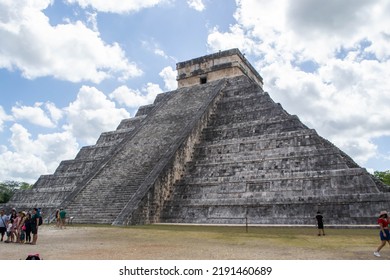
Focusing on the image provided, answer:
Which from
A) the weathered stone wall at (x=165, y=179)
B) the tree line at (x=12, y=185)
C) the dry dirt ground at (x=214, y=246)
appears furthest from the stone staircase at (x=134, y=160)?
the tree line at (x=12, y=185)

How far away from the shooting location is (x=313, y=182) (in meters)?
12.5

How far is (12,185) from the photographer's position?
51594 mm

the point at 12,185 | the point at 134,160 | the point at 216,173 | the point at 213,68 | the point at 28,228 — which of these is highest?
the point at 213,68

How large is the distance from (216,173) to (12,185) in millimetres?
46240

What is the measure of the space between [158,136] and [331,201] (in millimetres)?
9702

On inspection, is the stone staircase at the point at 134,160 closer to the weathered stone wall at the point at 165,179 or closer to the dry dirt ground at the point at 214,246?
the weathered stone wall at the point at 165,179

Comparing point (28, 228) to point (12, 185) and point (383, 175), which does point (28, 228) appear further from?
point (12, 185)

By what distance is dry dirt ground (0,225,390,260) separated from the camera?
6383 millimetres

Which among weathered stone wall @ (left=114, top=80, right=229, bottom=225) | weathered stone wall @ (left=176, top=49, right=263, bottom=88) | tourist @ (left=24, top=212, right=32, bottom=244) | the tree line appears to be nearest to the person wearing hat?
tourist @ (left=24, top=212, right=32, bottom=244)

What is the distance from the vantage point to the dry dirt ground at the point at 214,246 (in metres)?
6.38

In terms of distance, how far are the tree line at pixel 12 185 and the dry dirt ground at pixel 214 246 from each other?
32283 mm

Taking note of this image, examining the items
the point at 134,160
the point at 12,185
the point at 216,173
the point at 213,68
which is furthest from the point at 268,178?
the point at 12,185

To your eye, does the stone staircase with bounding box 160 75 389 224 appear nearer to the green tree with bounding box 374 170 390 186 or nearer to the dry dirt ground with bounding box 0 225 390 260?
the dry dirt ground with bounding box 0 225 390 260

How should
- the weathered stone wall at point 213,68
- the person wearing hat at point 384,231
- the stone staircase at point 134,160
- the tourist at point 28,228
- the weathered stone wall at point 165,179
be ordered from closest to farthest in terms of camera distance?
the person wearing hat at point 384,231
the tourist at point 28,228
the weathered stone wall at point 165,179
the stone staircase at point 134,160
the weathered stone wall at point 213,68
